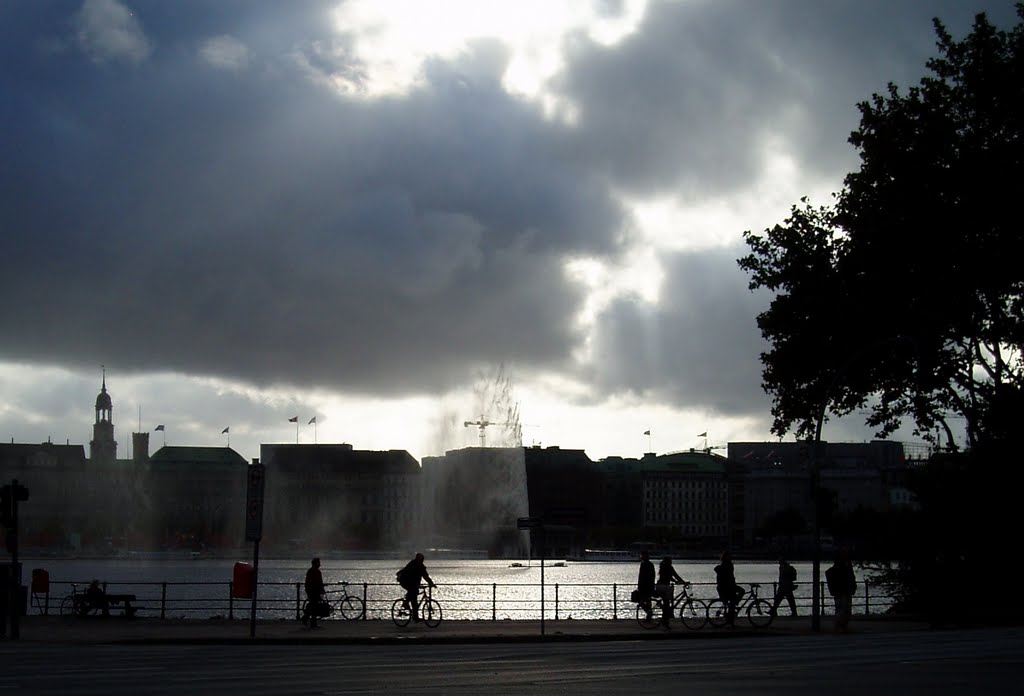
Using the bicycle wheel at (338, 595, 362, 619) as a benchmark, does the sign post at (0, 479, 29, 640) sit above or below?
above

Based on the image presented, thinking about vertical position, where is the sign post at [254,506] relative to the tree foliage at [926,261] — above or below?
below

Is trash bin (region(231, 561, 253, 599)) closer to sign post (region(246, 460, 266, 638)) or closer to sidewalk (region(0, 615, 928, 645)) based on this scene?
sidewalk (region(0, 615, 928, 645))

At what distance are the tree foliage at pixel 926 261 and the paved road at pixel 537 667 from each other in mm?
18200

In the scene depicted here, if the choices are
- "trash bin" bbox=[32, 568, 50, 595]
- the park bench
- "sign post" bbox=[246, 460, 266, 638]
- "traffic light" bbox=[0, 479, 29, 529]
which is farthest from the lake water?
"traffic light" bbox=[0, 479, 29, 529]

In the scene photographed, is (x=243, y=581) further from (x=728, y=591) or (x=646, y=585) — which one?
(x=728, y=591)

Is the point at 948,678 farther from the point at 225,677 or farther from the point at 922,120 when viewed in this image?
the point at 922,120

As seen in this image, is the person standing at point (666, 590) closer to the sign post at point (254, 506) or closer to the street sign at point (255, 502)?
the sign post at point (254, 506)

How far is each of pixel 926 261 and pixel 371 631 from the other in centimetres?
2367

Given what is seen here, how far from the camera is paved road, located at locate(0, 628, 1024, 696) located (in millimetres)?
19594

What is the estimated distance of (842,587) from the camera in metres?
38.3

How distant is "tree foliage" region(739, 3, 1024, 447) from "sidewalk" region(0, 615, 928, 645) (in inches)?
389

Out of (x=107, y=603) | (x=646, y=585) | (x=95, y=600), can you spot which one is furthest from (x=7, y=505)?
(x=646, y=585)

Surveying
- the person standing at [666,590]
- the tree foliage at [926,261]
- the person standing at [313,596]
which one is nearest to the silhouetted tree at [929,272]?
the tree foliage at [926,261]

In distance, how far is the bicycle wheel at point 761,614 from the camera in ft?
129
